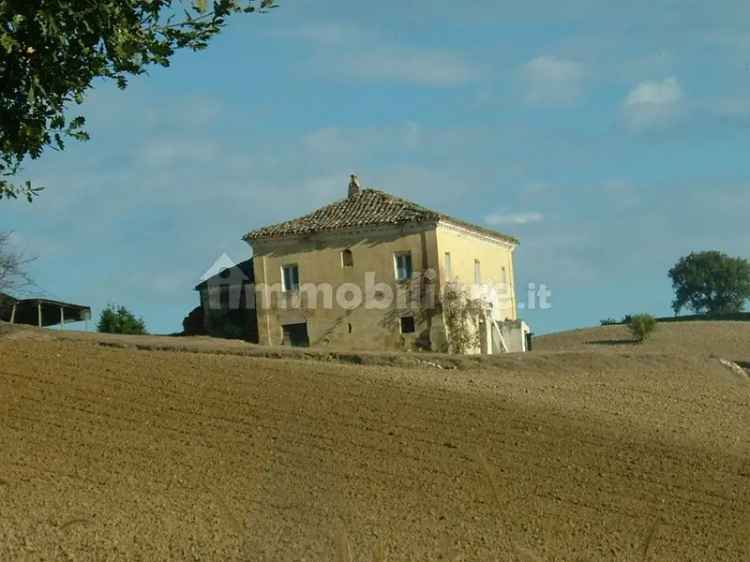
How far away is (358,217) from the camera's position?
2266 inches

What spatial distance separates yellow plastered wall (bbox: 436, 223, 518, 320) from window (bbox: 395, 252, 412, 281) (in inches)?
53.1

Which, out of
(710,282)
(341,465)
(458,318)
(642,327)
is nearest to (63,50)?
(341,465)

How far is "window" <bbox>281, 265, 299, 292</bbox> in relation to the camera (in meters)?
58.5

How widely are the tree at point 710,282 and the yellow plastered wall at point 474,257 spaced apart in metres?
70.4

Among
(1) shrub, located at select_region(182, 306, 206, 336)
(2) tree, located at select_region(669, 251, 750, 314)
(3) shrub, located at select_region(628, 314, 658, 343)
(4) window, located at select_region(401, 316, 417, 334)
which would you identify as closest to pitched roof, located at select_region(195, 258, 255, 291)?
(1) shrub, located at select_region(182, 306, 206, 336)

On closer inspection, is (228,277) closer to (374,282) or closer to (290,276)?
(290,276)

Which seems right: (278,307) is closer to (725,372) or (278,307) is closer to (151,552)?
(725,372)

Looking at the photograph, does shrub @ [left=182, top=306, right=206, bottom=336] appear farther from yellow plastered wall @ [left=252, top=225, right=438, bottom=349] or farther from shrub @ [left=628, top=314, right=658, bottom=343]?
shrub @ [left=628, top=314, right=658, bottom=343]

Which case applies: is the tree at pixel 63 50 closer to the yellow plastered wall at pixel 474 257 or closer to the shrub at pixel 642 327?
the yellow plastered wall at pixel 474 257

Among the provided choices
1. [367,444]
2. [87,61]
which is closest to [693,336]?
[367,444]

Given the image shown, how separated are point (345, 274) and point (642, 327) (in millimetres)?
16698

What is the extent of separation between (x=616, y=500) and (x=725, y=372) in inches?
948

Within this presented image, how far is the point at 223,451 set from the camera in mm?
20375

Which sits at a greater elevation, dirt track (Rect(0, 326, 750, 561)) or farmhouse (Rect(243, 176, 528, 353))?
farmhouse (Rect(243, 176, 528, 353))
